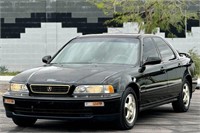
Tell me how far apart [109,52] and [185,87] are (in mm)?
2315

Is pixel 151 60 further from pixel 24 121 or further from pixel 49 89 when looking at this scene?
pixel 24 121

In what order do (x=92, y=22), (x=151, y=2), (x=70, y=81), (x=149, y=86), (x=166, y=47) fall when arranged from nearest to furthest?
(x=70, y=81)
(x=149, y=86)
(x=166, y=47)
(x=151, y=2)
(x=92, y=22)

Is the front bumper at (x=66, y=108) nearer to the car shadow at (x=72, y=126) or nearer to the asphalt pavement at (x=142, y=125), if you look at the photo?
the car shadow at (x=72, y=126)

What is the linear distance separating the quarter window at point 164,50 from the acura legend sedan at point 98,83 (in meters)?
0.04

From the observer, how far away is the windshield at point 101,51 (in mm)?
9461

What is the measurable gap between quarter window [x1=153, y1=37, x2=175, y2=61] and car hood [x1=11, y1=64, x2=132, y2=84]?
5.31ft

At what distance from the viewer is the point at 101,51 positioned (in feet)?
31.7

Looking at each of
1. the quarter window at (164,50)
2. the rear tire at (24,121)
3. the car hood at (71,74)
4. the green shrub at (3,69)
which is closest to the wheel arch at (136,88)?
the car hood at (71,74)

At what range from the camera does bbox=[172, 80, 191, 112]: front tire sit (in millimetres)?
10945

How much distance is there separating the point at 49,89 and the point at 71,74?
430mm

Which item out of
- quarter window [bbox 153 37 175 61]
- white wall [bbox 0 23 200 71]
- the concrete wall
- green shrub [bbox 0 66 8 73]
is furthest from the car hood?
green shrub [bbox 0 66 8 73]

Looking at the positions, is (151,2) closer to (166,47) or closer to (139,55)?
(166,47)

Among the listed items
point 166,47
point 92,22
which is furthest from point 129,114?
point 92,22

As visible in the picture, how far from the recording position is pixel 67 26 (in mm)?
23250
